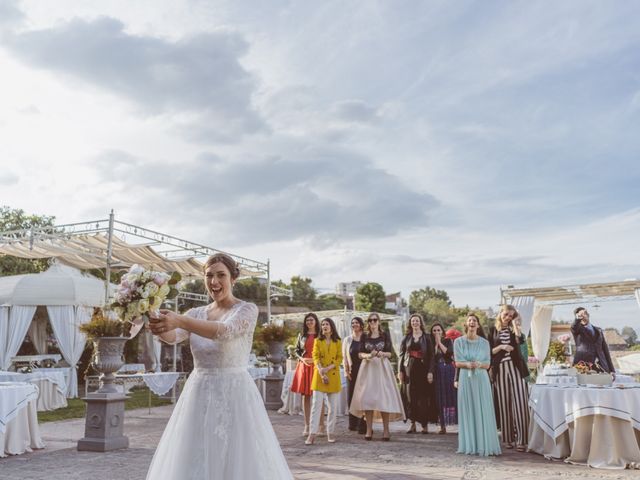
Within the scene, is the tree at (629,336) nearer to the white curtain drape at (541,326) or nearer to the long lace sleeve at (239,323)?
the white curtain drape at (541,326)

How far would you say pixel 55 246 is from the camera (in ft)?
46.1

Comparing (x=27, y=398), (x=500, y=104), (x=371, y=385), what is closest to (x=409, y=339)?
(x=371, y=385)

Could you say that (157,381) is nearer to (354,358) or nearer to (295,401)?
(295,401)

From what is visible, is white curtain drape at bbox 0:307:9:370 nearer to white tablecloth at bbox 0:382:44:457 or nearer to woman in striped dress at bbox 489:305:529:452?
white tablecloth at bbox 0:382:44:457

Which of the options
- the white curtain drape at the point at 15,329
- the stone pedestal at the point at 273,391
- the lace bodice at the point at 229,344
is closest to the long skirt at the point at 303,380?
the stone pedestal at the point at 273,391

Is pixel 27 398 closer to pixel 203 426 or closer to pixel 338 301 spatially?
pixel 203 426

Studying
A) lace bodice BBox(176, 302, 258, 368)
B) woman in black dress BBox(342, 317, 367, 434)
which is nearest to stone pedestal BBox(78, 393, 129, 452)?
woman in black dress BBox(342, 317, 367, 434)

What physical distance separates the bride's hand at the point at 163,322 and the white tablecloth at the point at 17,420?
4776 millimetres

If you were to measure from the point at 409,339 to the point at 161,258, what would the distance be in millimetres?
9953

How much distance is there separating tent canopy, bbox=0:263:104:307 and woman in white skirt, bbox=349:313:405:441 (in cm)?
1173

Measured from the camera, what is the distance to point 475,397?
6.14 m

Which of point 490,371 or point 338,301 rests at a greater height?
point 338,301

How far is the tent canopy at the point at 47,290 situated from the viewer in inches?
651

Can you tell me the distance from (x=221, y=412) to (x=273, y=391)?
9.18m
